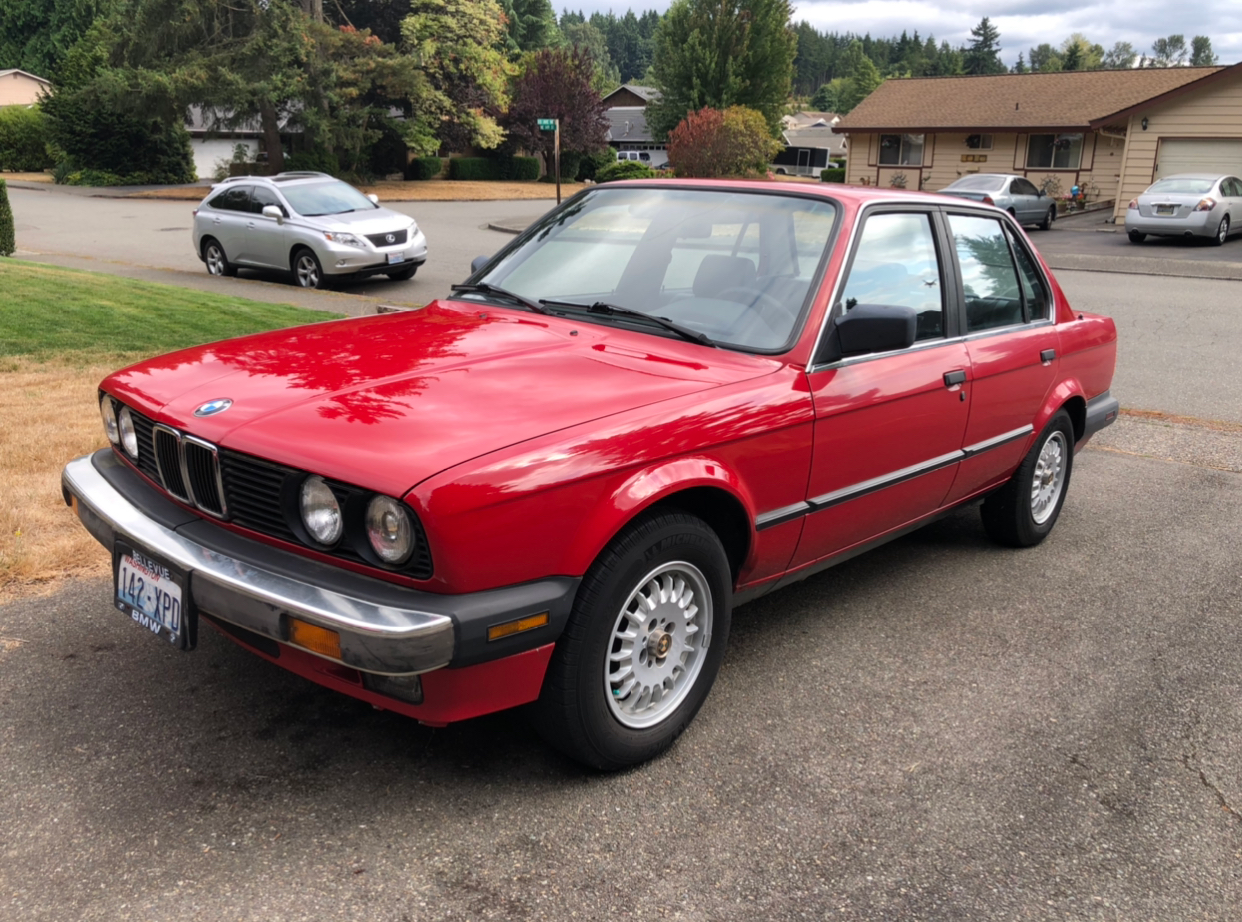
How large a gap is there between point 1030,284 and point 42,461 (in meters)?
5.13

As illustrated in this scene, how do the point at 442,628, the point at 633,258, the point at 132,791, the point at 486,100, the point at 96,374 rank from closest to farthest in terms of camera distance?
the point at 442,628, the point at 132,791, the point at 633,258, the point at 96,374, the point at 486,100

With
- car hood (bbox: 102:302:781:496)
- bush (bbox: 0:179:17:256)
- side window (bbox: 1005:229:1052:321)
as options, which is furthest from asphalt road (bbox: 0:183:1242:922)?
bush (bbox: 0:179:17:256)

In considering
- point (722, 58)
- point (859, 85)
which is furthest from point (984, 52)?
point (722, 58)

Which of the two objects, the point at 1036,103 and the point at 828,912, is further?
the point at 1036,103

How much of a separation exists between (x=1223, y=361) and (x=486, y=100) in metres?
38.1

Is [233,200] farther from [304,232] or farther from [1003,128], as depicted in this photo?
[1003,128]

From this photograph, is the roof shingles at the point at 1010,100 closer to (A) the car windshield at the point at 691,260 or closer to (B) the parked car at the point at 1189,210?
(B) the parked car at the point at 1189,210

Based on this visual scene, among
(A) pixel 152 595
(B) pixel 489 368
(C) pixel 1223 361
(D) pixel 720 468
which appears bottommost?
(C) pixel 1223 361

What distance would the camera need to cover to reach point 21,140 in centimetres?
4631

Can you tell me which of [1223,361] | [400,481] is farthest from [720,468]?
[1223,361]

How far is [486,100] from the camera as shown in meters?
43.4

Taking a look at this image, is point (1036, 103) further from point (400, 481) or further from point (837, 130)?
point (400, 481)

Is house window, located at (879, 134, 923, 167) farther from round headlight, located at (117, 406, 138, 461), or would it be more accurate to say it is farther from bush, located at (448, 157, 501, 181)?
round headlight, located at (117, 406, 138, 461)

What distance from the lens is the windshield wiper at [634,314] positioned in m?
3.52
